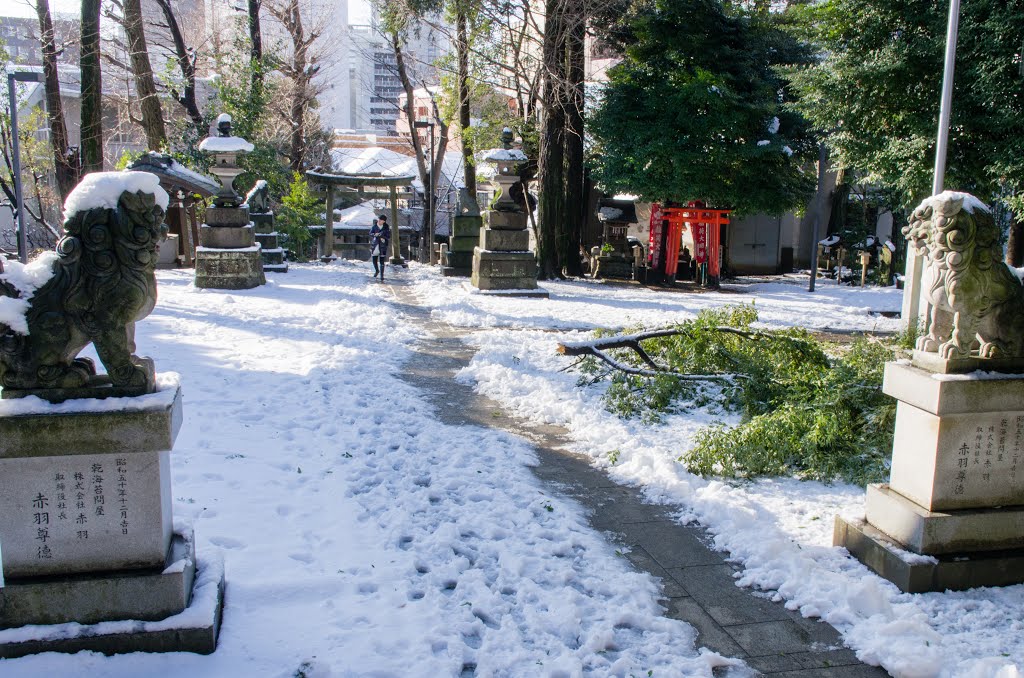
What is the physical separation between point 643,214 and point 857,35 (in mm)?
13317

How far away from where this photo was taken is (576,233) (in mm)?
22906

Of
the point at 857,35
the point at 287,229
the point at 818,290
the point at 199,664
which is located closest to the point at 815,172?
the point at 818,290

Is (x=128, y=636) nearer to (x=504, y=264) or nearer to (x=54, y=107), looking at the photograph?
(x=504, y=264)

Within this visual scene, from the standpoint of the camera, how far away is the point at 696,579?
4.29m

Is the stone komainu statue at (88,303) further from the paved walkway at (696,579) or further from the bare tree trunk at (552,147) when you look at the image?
the bare tree trunk at (552,147)

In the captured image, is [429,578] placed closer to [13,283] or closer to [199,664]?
[199,664]

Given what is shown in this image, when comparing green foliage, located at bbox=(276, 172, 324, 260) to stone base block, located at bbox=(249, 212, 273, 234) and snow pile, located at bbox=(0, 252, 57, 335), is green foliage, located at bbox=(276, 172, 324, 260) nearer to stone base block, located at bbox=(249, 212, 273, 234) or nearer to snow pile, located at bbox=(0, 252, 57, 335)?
stone base block, located at bbox=(249, 212, 273, 234)

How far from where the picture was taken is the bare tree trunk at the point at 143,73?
21234mm

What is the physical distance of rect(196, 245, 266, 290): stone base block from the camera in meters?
16.6

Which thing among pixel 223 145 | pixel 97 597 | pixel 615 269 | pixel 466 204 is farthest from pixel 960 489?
pixel 466 204

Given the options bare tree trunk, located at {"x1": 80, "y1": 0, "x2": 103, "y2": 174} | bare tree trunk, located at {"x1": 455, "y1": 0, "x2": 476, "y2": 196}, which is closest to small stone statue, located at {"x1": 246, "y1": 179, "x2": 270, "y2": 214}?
bare tree trunk, located at {"x1": 80, "y1": 0, "x2": 103, "y2": 174}

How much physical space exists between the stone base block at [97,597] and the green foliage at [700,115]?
59.4 feet

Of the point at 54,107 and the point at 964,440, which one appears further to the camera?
the point at 54,107

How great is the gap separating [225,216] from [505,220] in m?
6.23
